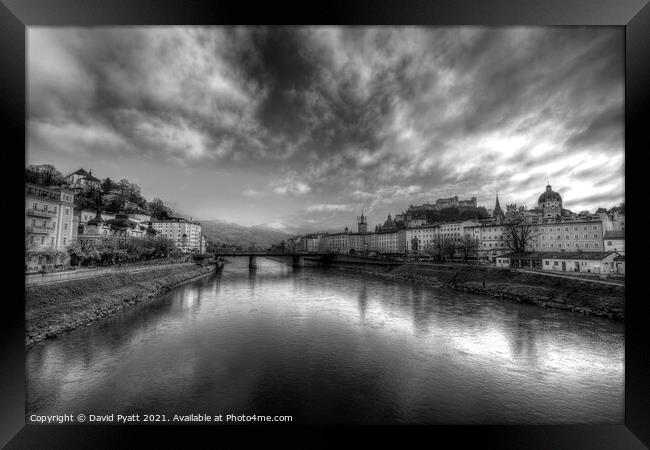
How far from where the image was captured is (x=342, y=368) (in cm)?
729

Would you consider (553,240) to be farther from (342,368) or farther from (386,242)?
(386,242)

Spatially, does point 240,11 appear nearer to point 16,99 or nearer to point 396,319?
point 16,99

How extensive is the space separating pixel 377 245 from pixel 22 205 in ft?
203

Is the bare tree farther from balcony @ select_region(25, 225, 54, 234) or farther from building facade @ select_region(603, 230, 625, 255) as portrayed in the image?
balcony @ select_region(25, 225, 54, 234)

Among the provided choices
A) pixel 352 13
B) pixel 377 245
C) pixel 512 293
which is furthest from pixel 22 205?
pixel 377 245

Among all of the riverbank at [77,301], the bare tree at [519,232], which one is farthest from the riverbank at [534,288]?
the riverbank at [77,301]

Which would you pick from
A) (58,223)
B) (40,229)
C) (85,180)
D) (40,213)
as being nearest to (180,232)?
(85,180)

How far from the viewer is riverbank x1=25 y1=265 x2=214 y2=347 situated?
Result: 930 cm

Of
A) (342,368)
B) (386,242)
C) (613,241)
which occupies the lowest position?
(342,368)

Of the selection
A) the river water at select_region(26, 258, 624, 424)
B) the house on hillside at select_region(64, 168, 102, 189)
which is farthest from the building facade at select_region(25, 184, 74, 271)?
the house on hillside at select_region(64, 168, 102, 189)

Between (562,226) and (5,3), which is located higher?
(5,3)

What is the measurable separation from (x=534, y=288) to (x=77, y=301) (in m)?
25.3

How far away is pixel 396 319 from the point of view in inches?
496

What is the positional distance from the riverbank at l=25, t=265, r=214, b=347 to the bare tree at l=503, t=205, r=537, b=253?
28911 mm
